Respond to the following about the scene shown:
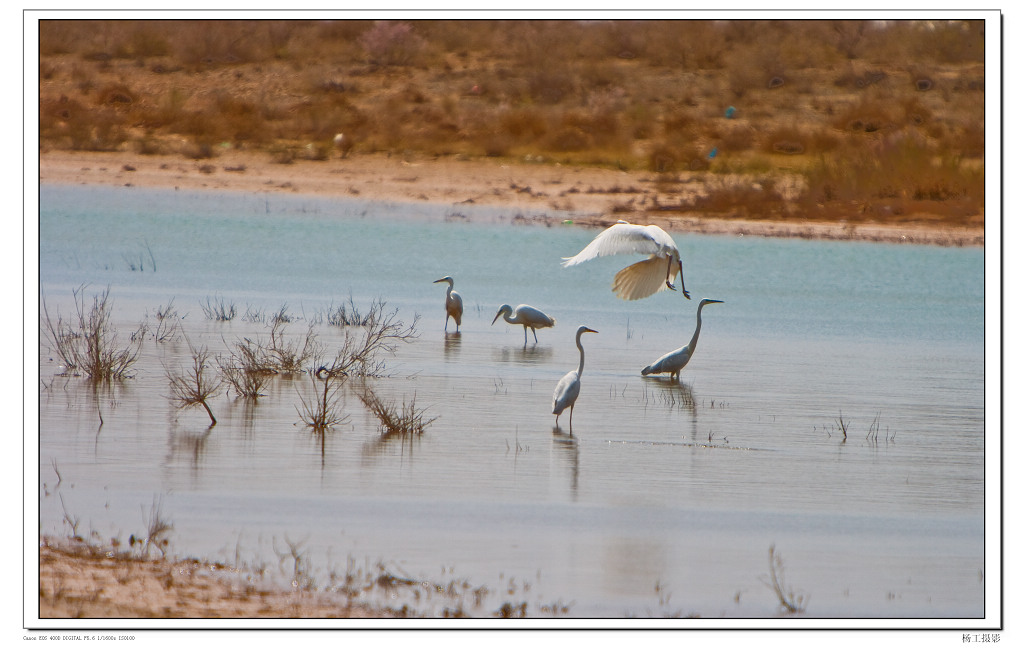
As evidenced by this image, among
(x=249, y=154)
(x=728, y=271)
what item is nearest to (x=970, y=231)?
(x=728, y=271)

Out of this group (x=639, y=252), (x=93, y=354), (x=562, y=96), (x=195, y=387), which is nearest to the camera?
(x=195, y=387)

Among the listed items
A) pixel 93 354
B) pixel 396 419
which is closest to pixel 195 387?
pixel 93 354

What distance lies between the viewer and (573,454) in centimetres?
795

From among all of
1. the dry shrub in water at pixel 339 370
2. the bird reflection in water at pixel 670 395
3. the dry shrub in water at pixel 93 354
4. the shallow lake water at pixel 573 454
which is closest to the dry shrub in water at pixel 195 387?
the shallow lake water at pixel 573 454

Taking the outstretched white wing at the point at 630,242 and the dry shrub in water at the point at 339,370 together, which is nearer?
the dry shrub in water at the point at 339,370

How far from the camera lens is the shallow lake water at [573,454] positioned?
5.88m

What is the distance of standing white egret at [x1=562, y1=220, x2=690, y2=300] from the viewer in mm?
10164

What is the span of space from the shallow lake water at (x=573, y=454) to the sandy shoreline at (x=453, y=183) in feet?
18.8

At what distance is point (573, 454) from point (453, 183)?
1608 centimetres

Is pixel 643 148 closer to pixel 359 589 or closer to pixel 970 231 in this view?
pixel 970 231

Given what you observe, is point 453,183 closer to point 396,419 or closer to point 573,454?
point 396,419

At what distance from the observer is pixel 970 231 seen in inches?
871

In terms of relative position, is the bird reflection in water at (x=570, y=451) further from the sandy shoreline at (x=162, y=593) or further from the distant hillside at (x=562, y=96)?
the distant hillside at (x=562, y=96)

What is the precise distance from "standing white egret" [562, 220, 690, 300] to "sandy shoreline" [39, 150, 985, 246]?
33.5 ft
